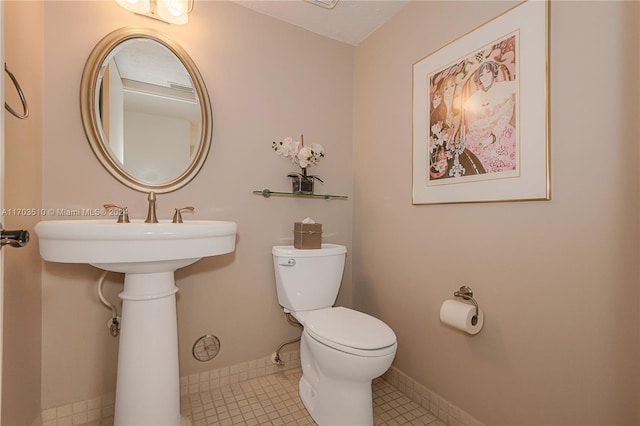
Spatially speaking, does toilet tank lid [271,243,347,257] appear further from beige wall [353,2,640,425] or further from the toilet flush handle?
beige wall [353,2,640,425]

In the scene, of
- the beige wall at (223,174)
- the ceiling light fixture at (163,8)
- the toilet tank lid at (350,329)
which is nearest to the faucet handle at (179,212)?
the beige wall at (223,174)

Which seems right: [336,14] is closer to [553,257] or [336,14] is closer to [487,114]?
[487,114]

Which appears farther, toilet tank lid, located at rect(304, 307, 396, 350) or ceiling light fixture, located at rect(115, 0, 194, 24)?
ceiling light fixture, located at rect(115, 0, 194, 24)

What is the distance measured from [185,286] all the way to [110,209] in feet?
1.69

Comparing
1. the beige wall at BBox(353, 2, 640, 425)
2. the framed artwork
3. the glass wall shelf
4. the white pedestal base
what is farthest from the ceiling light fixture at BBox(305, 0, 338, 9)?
the white pedestal base

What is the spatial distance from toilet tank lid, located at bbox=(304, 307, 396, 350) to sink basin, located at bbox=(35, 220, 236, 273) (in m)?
0.61

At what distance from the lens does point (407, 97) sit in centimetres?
169

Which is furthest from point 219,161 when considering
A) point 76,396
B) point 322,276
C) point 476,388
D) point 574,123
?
point 476,388

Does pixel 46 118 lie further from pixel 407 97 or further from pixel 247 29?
pixel 407 97

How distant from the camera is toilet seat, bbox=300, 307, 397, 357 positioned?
3.90ft

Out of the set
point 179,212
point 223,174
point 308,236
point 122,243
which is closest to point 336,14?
point 223,174

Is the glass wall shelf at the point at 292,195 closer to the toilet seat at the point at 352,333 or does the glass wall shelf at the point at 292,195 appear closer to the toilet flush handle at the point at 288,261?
the toilet flush handle at the point at 288,261

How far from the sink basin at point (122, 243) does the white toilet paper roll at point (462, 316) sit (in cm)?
104

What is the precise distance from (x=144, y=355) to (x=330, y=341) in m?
0.71
